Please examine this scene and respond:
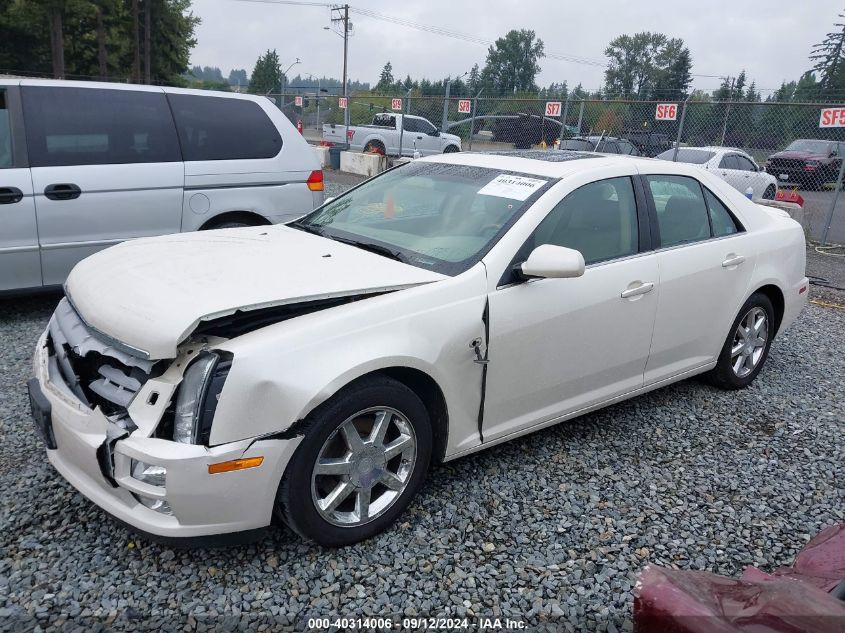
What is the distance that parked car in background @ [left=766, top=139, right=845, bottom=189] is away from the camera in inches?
739

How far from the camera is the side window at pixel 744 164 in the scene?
1551 centimetres

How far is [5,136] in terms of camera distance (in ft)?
15.9

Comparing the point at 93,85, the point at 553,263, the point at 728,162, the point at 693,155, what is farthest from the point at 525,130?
the point at 553,263

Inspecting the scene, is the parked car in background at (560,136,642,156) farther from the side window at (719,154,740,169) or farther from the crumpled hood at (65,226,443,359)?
the crumpled hood at (65,226,443,359)

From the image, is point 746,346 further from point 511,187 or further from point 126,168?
point 126,168

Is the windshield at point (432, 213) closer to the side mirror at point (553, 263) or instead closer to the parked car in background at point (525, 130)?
the side mirror at point (553, 263)

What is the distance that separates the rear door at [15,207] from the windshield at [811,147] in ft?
67.2

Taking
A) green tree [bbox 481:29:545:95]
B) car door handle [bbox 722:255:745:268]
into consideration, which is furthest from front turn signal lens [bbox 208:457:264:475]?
green tree [bbox 481:29:545:95]

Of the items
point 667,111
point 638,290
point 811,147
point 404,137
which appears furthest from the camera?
point 404,137

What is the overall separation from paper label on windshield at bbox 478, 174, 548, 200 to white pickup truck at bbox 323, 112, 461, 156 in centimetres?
1897

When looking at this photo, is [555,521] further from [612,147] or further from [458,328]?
[612,147]

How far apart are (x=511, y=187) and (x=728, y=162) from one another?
1374cm

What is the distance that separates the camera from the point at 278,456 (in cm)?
238

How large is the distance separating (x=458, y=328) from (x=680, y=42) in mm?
86437
